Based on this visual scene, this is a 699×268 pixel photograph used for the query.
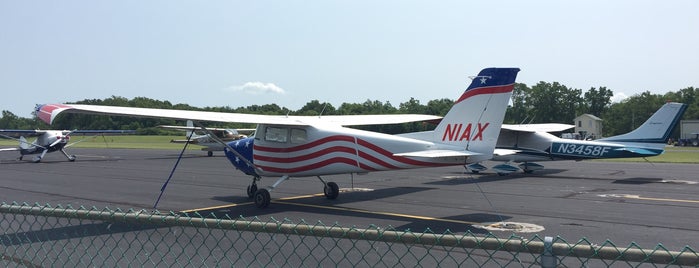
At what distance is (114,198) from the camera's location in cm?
1480

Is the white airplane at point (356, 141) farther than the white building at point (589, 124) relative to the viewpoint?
No

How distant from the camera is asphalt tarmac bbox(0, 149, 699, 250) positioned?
991 cm

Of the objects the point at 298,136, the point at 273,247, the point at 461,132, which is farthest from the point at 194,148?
the point at 273,247

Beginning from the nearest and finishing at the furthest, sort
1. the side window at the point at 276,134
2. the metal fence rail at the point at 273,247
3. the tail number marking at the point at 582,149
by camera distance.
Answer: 1. the metal fence rail at the point at 273,247
2. the side window at the point at 276,134
3. the tail number marking at the point at 582,149

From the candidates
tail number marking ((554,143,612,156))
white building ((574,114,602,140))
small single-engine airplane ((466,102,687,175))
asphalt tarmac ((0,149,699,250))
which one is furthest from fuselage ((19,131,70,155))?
white building ((574,114,602,140))

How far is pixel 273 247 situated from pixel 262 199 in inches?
183

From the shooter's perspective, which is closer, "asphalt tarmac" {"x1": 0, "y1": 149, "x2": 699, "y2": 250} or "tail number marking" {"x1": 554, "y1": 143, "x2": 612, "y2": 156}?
"asphalt tarmac" {"x1": 0, "y1": 149, "x2": 699, "y2": 250}

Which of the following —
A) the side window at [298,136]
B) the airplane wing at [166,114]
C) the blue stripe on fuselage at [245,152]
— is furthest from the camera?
the blue stripe on fuselage at [245,152]

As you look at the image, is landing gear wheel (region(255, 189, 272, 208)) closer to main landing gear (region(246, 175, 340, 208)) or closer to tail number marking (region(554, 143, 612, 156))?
main landing gear (region(246, 175, 340, 208))

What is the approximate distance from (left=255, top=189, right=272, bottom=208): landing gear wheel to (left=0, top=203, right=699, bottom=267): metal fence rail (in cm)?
339

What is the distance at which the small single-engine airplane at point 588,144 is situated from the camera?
Result: 61.5ft

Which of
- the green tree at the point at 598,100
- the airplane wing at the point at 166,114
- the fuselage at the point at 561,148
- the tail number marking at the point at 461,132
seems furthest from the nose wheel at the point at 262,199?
the green tree at the point at 598,100

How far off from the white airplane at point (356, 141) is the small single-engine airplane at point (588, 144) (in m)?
6.18

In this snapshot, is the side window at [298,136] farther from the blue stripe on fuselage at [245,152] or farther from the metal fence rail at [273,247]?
the metal fence rail at [273,247]
